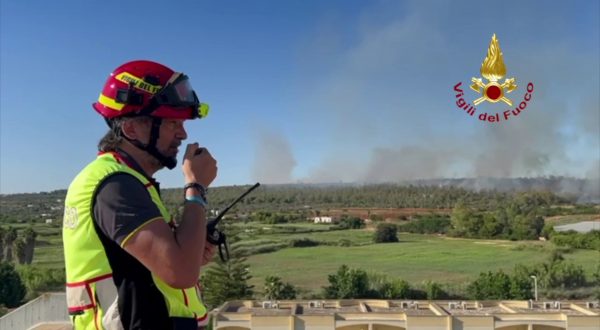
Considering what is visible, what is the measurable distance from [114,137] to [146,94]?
134 millimetres

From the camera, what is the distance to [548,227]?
57.4 m

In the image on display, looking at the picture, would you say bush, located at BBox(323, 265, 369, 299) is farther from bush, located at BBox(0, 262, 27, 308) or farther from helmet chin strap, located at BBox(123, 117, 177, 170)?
helmet chin strap, located at BBox(123, 117, 177, 170)

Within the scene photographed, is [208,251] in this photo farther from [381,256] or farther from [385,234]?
[385,234]

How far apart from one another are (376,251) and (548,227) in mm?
19748

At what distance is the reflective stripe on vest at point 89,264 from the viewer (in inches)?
42.7

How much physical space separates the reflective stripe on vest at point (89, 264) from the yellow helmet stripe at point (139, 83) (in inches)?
7.6

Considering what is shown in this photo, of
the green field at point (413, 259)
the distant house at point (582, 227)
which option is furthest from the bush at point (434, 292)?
the distant house at point (582, 227)

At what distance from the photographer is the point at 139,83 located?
122 centimetres

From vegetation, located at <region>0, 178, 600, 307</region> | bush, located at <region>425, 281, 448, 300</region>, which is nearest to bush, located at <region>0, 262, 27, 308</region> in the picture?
vegetation, located at <region>0, 178, 600, 307</region>

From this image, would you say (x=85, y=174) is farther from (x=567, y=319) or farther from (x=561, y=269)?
A: (x=561, y=269)

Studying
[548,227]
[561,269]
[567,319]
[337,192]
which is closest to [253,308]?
[567,319]

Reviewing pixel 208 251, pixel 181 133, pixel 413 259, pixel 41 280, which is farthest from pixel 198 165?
pixel 413 259

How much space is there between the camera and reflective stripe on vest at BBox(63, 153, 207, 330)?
1.08 meters

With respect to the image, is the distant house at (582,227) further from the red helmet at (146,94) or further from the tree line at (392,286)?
→ the red helmet at (146,94)
